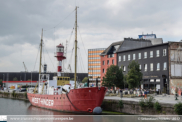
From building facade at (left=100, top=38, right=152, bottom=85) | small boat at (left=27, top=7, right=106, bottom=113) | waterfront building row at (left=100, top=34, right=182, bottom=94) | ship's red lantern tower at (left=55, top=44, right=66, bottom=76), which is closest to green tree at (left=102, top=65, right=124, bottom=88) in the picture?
waterfront building row at (left=100, top=34, right=182, bottom=94)

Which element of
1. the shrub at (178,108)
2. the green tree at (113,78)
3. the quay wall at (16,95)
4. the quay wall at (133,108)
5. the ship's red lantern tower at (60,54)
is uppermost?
the ship's red lantern tower at (60,54)

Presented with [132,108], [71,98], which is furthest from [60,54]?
[132,108]

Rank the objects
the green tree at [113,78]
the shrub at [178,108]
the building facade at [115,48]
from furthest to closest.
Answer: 1. the building facade at [115,48]
2. the green tree at [113,78]
3. the shrub at [178,108]

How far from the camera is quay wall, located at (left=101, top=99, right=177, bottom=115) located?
26031mm

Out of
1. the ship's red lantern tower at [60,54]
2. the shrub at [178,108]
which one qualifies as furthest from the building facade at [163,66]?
the shrub at [178,108]

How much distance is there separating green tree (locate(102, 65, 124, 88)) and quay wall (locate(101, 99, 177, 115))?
14295 mm

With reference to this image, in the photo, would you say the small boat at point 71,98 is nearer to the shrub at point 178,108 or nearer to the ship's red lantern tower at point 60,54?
the ship's red lantern tower at point 60,54

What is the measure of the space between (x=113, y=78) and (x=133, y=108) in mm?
19221

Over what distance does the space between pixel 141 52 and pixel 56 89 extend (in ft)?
86.1

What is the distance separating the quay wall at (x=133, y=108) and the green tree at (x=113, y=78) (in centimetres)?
1430

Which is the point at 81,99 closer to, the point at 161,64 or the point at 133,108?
the point at 133,108

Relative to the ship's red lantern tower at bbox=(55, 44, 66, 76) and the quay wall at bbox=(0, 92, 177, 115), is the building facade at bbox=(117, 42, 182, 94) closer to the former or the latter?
the quay wall at bbox=(0, 92, 177, 115)

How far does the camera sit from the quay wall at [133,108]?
26031 mm

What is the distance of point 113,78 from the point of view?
162 ft
